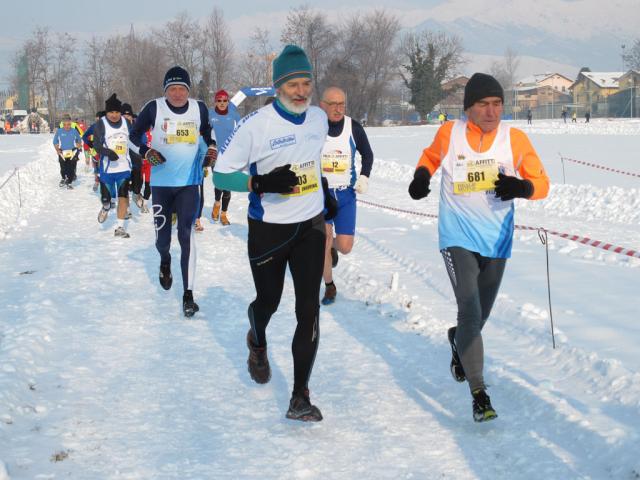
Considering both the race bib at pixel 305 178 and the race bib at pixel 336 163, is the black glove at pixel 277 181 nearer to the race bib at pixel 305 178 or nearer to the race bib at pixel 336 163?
the race bib at pixel 305 178

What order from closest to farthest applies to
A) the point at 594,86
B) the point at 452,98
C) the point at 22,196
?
the point at 22,196
the point at 452,98
the point at 594,86

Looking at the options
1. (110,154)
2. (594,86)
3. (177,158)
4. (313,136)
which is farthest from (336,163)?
(594,86)

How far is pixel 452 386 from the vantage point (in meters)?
4.66

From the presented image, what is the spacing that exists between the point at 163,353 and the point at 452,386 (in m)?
2.25

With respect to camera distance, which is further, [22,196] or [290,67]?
[22,196]

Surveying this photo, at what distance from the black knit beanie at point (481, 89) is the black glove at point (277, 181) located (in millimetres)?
1157

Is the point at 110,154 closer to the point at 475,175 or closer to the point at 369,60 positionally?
the point at 475,175

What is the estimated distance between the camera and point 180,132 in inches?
269

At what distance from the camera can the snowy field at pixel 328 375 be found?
3602mm

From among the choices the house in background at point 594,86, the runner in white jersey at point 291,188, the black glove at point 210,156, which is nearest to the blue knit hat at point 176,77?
the black glove at point 210,156

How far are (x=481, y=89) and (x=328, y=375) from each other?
2.21m

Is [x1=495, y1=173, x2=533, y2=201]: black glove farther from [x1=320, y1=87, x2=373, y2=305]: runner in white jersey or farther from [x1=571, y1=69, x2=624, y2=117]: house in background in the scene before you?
[x1=571, y1=69, x2=624, y2=117]: house in background

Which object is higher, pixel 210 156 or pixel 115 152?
pixel 210 156

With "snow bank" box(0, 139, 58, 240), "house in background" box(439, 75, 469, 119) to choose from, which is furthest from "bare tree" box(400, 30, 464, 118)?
"snow bank" box(0, 139, 58, 240)
